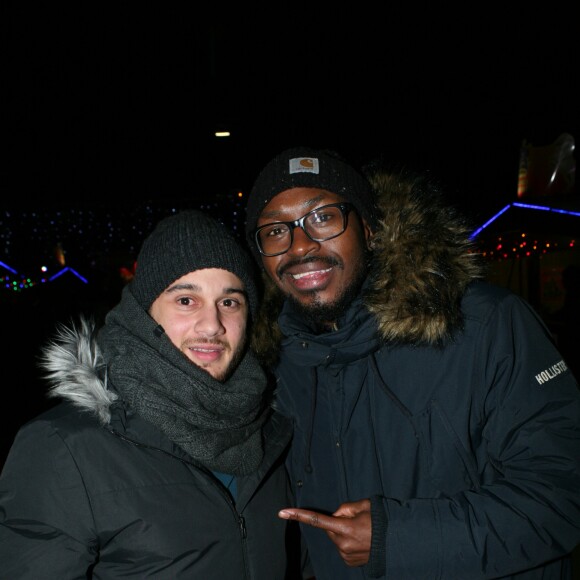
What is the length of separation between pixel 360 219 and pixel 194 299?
3.13ft

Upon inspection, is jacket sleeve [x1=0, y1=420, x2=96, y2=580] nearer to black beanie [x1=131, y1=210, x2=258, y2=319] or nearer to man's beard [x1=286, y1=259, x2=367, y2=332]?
black beanie [x1=131, y1=210, x2=258, y2=319]

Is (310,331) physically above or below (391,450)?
above

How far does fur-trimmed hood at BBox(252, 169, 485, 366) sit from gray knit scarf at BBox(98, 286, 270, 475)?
27.8 inches

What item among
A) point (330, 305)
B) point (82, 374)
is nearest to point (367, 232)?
point (330, 305)

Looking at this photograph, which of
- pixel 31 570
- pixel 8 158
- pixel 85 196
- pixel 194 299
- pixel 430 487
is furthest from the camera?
pixel 85 196

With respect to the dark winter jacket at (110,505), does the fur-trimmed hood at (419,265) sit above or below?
above

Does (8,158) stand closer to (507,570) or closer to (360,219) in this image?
(360,219)

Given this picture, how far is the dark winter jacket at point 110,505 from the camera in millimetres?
1424

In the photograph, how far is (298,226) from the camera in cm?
224

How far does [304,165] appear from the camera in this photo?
2.29 metres

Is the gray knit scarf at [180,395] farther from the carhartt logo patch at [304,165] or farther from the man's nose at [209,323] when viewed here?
the carhartt logo patch at [304,165]

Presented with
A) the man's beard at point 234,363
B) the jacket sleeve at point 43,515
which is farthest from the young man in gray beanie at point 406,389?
the jacket sleeve at point 43,515

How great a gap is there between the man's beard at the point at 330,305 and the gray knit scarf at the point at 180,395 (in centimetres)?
48

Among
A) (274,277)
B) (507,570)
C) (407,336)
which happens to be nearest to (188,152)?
(274,277)
